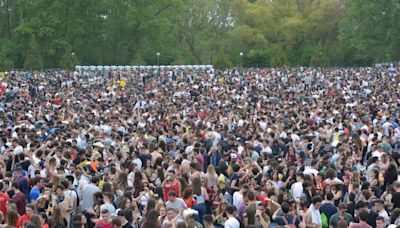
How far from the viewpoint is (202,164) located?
60.4 ft

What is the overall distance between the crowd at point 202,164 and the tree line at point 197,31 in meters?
46.7

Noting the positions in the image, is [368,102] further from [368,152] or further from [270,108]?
[368,152]

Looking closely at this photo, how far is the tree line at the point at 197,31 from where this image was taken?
81.8 meters

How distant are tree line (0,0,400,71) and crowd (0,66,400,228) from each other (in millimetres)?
46731

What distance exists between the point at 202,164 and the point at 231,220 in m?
6.12

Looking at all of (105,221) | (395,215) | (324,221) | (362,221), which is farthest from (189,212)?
(395,215)

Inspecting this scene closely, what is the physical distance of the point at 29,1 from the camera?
8806cm

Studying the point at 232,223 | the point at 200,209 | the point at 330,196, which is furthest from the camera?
the point at 200,209

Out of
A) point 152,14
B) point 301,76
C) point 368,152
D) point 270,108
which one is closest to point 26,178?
point 368,152

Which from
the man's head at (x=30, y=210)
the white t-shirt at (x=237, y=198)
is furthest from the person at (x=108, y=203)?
the white t-shirt at (x=237, y=198)

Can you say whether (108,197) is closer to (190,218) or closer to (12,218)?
(190,218)

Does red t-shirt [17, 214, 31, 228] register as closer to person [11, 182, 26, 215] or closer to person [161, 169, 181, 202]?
person [11, 182, 26, 215]

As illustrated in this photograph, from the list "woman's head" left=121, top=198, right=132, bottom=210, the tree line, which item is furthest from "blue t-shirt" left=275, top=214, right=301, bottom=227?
the tree line

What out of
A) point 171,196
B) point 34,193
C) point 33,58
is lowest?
point 33,58
